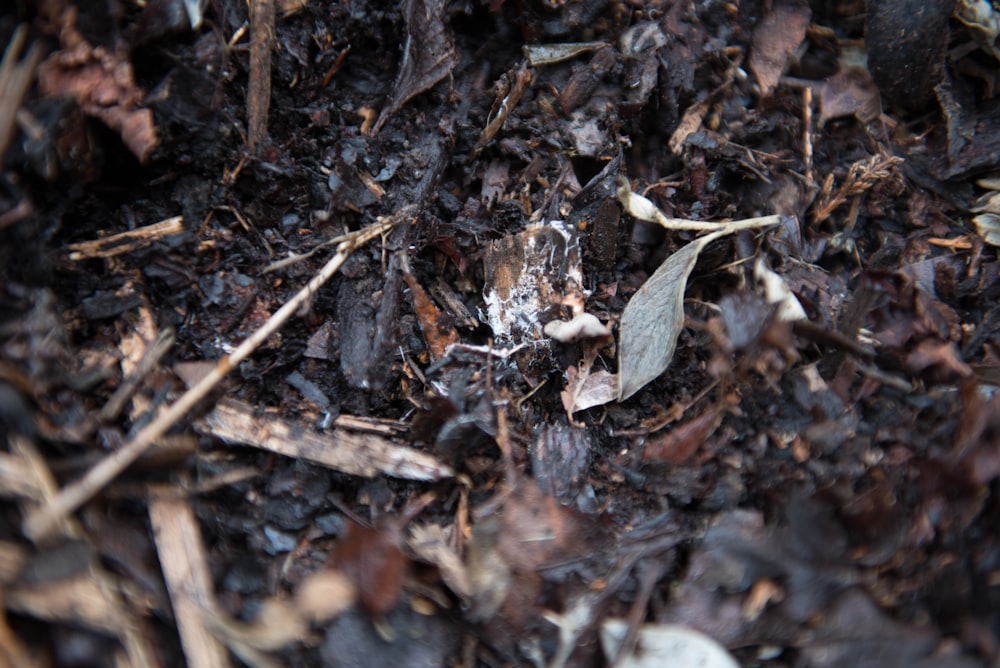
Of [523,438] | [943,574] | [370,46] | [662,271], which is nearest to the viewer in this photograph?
[943,574]

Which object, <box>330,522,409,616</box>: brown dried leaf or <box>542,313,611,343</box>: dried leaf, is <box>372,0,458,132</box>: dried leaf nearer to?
<box>542,313,611,343</box>: dried leaf

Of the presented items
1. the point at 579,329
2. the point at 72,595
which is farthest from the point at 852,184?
the point at 72,595

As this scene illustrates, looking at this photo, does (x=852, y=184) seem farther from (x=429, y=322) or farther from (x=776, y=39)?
(x=429, y=322)

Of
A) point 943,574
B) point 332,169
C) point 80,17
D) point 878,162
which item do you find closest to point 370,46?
point 332,169

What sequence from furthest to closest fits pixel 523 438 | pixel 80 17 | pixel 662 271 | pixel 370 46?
pixel 370 46 < pixel 662 271 < pixel 523 438 < pixel 80 17

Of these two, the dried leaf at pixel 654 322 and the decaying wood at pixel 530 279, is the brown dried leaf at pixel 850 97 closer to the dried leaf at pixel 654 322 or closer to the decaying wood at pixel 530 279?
the dried leaf at pixel 654 322

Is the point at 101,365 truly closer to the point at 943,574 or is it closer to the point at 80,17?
the point at 80,17
